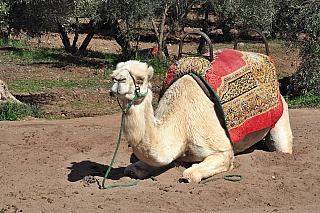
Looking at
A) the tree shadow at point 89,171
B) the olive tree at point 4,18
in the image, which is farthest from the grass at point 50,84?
the tree shadow at point 89,171

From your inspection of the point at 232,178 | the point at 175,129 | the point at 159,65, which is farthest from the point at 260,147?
the point at 159,65

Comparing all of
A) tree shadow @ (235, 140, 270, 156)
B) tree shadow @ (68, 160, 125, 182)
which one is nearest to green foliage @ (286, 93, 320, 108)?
tree shadow @ (235, 140, 270, 156)

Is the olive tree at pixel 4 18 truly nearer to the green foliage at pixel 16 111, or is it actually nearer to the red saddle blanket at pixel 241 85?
the green foliage at pixel 16 111

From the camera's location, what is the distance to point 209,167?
6398 millimetres

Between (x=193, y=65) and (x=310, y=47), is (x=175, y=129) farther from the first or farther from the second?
(x=310, y=47)

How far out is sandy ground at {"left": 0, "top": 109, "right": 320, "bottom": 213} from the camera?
5.36m

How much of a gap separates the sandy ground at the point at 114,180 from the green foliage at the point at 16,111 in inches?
67.4

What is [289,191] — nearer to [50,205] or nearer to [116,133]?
[50,205]

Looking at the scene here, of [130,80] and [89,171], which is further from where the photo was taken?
[89,171]

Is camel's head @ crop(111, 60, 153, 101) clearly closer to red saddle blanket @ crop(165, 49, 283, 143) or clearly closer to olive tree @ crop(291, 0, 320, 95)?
red saddle blanket @ crop(165, 49, 283, 143)

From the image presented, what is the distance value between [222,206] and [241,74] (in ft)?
7.59

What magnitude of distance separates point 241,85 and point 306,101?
6.27 meters

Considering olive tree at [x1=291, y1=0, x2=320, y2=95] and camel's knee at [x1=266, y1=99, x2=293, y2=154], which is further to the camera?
olive tree at [x1=291, y1=0, x2=320, y2=95]

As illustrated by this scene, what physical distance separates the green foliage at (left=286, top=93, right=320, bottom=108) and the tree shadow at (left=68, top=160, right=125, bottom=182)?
680 centimetres
